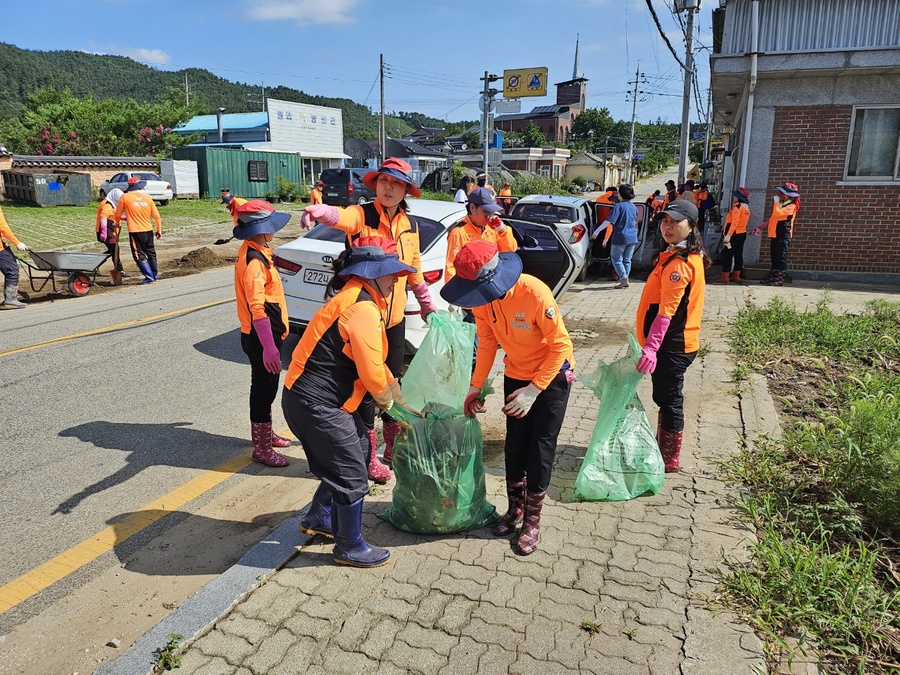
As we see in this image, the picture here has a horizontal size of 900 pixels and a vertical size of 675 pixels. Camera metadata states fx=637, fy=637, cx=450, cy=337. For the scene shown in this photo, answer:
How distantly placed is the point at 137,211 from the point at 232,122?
41.3 m

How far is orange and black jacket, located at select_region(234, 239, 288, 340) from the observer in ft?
13.6

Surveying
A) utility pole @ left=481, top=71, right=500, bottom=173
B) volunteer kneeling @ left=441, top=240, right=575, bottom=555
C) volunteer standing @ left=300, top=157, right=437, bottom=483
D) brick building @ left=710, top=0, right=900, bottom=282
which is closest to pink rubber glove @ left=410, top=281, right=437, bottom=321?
volunteer standing @ left=300, top=157, right=437, bottom=483

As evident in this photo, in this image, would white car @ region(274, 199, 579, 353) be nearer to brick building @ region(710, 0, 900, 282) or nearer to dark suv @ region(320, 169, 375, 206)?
brick building @ region(710, 0, 900, 282)

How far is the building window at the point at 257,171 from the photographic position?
3106cm

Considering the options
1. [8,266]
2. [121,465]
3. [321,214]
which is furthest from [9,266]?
[321,214]

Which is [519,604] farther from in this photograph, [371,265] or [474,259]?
[371,265]

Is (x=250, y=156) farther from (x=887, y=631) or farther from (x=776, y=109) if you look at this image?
(x=887, y=631)

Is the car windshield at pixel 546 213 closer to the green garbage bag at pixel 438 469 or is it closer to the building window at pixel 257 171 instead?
the green garbage bag at pixel 438 469

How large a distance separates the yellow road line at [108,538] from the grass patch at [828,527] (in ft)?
10.6

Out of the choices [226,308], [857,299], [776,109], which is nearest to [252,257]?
[226,308]

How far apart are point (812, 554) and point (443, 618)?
5.83 ft

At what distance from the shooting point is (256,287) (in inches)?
163

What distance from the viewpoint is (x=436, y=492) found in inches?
135

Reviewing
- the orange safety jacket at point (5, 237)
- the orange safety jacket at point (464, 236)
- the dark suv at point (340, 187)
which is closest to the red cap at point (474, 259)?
the orange safety jacket at point (464, 236)
